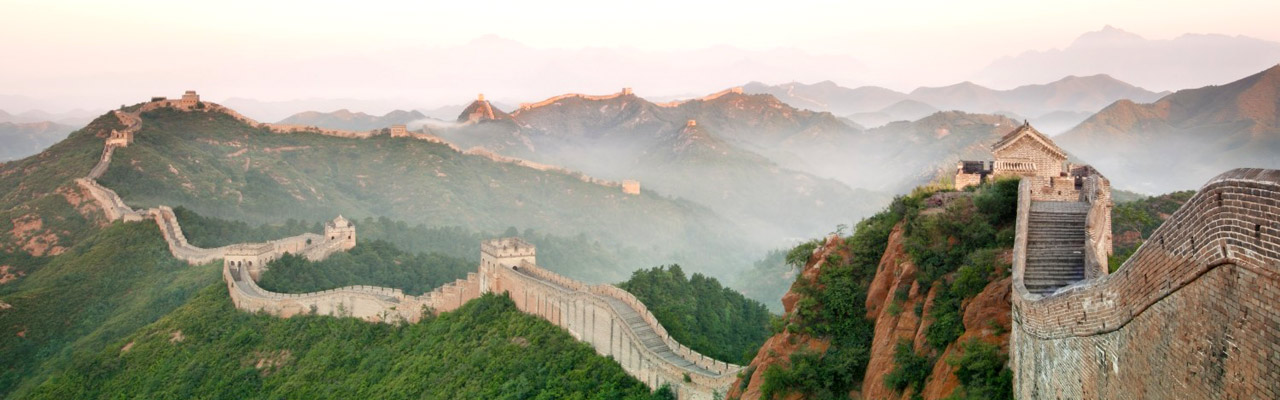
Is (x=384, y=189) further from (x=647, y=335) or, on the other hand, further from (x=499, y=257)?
(x=647, y=335)

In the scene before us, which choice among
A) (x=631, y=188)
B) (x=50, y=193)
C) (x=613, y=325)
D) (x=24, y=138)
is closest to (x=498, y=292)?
(x=613, y=325)

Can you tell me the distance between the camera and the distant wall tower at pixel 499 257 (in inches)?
2005

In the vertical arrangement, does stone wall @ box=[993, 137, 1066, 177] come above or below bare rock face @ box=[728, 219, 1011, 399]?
above

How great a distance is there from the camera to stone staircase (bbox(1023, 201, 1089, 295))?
661 inches

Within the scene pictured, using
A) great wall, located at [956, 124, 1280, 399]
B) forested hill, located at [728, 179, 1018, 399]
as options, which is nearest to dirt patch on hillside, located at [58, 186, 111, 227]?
forested hill, located at [728, 179, 1018, 399]

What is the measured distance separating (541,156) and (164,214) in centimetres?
11689

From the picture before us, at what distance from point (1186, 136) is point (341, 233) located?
2784 inches

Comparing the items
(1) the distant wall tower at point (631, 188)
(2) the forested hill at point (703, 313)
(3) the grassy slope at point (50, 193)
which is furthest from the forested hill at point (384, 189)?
(2) the forested hill at point (703, 313)

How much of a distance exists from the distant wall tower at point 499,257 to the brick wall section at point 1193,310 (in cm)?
4098

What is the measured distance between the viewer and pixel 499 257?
50.8 metres

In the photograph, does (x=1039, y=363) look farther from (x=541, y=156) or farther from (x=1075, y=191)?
(x=541, y=156)

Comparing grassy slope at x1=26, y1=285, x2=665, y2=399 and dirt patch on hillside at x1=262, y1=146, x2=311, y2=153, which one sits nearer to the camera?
grassy slope at x1=26, y1=285, x2=665, y2=399

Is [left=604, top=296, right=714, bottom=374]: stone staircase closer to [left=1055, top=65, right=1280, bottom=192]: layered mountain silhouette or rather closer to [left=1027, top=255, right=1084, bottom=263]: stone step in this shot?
[left=1027, top=255, right=1084, bottom=263]: stone step

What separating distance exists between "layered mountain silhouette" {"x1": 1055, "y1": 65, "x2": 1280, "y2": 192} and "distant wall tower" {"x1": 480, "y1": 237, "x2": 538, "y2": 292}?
143ft
